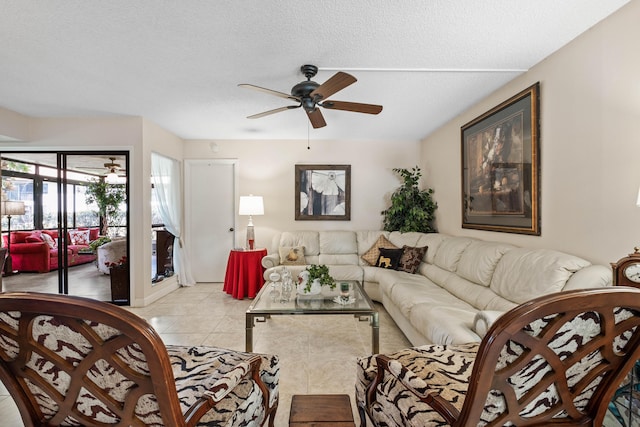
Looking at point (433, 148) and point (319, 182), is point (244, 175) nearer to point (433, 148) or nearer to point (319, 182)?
point (319, 182)

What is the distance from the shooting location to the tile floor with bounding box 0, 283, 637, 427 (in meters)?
2.03

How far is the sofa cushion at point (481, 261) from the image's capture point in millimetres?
2537

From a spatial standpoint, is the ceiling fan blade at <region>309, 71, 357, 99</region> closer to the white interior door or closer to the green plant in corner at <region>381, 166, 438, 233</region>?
the green plant in corner at <region>381, 166, 438, 233</region>

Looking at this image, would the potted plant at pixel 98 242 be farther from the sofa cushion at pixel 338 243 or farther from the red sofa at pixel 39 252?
the sofa cushion at pixel 338 243

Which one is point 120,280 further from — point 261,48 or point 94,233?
point 261,48

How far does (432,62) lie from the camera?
7.73ft

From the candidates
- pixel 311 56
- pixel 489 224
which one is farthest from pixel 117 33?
pixel 489 224

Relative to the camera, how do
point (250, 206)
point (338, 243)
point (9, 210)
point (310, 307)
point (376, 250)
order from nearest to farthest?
point (310, 307), point (9, 210), point (376, 250), point (250, 206), point (338, 243)

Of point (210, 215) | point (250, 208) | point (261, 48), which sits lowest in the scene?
point (210, 215)

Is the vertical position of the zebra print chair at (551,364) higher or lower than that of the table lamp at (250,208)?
lower

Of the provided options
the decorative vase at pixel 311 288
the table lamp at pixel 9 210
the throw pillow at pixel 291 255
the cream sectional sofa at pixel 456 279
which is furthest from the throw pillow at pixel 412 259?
the table lamp at pixel 9 210

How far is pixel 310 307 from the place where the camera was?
2402mm

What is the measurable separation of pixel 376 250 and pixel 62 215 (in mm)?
4364

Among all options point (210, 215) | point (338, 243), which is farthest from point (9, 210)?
point (338, 243)
